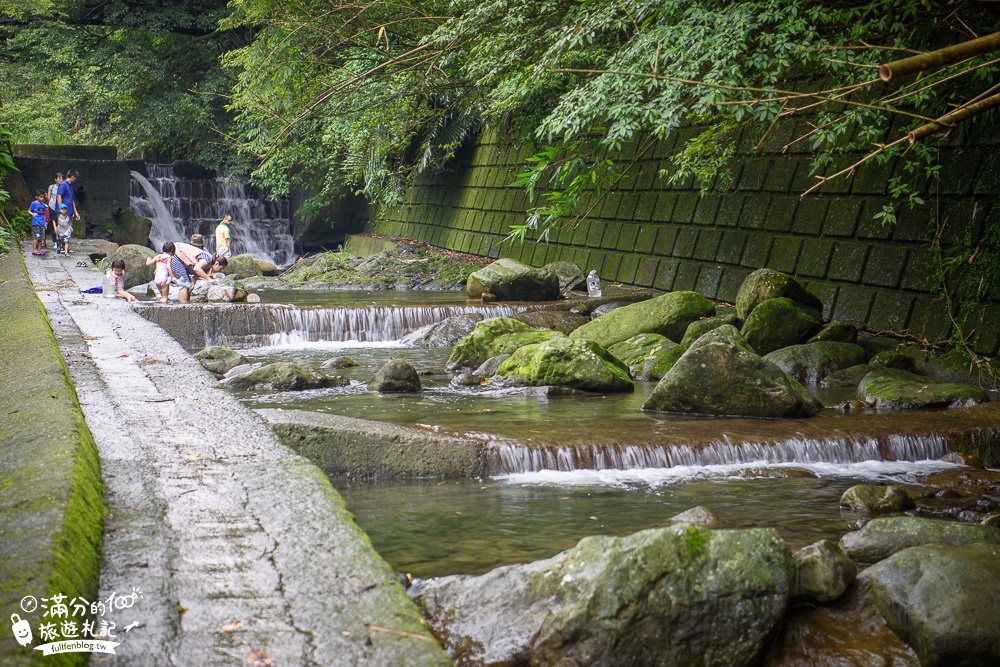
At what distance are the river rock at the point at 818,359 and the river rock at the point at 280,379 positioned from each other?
4.80 meters

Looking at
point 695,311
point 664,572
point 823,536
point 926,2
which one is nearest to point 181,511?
point 664,572

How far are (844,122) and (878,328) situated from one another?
11.7 feet

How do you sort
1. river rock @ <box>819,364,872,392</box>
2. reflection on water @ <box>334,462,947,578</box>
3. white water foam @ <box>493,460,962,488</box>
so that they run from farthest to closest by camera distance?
river rock @ <box>819,364,872,392</box> → white water foam @ <box>493,460,962,488</box> → reflection on water @ <box>334,462,947,578</box>

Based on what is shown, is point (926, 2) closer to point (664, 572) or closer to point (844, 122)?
point (844, 122)

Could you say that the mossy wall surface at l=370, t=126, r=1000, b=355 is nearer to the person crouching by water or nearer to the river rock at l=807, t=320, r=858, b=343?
the river rock at l=807, t=320, r=858, b=343

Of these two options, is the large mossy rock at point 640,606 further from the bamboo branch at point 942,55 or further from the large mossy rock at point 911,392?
the large mossy rock at point 911,392

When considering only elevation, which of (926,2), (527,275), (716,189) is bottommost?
(527,275)

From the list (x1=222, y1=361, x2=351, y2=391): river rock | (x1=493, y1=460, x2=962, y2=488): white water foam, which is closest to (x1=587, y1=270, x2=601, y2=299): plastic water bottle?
(x1=222, y1=361, x2=351, y2=391): river rock

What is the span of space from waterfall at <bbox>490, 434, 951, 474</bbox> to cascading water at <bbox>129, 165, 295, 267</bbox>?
21.4 meters

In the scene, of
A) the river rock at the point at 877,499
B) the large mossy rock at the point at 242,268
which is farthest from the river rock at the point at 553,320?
the large mossy rock at the point at 242,268

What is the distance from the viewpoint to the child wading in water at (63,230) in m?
19.4

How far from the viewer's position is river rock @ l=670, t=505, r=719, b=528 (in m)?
5.16

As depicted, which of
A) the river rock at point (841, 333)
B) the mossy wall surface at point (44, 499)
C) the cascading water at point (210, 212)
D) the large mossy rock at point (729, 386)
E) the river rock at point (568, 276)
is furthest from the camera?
the cascading water at point (210, 212)

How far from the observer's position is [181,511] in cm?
395
